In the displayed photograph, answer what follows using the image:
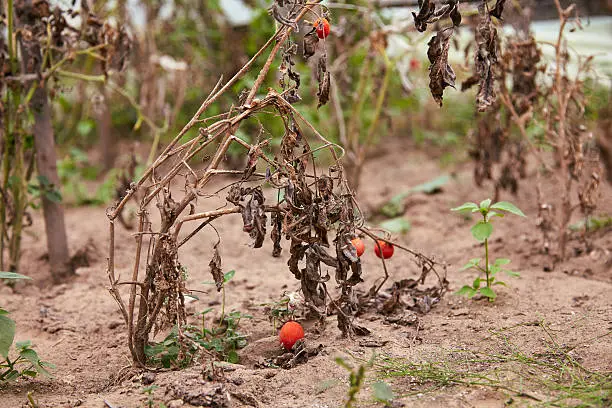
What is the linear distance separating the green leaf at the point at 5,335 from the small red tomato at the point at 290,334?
0.90m

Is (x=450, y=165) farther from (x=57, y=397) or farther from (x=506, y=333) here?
(x=57, y=397)

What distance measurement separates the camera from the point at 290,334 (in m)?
2.44

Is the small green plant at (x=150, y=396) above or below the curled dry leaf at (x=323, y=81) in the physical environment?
below

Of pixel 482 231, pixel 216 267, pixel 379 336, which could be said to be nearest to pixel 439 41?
pixel 482 231

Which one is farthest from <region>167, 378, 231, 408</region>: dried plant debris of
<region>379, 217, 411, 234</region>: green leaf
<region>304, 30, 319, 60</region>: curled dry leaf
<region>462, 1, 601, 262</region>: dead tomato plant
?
<region>379, 217, 411, 234</region>: green leaf

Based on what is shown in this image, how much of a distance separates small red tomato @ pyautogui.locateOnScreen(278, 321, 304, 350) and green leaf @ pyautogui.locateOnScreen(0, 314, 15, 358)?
898 millimetres

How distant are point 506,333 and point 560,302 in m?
0.46

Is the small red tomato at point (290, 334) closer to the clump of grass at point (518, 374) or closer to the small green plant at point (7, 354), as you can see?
the clump of grass at point (518, 374)

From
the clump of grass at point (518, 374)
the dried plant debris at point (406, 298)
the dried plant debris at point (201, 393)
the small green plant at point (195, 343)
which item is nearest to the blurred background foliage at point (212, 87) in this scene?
the dried plant debris at point (406, 298)

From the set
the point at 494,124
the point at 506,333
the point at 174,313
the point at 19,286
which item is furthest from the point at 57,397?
the point at 494,124

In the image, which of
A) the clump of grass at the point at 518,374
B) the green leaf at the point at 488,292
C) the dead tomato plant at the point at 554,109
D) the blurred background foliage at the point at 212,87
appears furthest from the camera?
the blurred background foliage at the point at 212,87

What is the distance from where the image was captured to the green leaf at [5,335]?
83.8 inches

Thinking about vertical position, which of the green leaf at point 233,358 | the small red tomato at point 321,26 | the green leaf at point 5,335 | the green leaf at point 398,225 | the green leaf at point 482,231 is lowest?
the green leaf at point 398,225

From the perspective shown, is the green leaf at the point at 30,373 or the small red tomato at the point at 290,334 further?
the small red tomato at the point at 290,334
